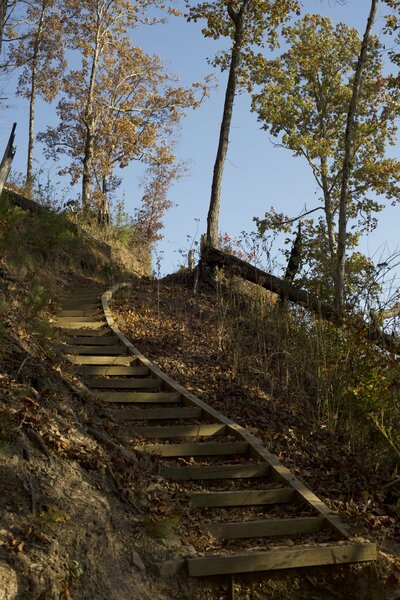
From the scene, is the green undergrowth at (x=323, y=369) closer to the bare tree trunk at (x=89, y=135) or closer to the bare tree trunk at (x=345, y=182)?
the bare tree trunk at (x=345, y=182)

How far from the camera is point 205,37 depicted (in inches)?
772

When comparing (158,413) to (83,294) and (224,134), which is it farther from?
(224,134)

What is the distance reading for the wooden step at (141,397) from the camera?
9.54m

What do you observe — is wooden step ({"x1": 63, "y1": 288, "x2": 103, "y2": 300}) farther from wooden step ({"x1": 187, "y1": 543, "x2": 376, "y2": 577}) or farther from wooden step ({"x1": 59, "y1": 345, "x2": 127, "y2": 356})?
wooden step ({"x1": 187, "y1": 543, "x2": 376, "y2": 577})

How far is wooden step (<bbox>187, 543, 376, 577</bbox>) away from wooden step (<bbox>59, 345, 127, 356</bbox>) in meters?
5.44

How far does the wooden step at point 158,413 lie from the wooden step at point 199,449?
951 mm

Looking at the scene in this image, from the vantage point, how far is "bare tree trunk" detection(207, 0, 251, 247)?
1819 cm

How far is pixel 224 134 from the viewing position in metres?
18.5

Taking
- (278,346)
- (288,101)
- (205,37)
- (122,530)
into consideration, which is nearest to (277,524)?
(122,530)

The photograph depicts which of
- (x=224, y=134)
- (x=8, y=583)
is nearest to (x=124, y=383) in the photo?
(x=8, y=583)

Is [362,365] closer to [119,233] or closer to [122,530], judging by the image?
[122,530]

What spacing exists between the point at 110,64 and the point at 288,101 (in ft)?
28.6

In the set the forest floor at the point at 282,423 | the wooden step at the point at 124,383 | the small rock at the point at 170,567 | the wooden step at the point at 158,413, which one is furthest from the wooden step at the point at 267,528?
the wooden step at the point at 124,383

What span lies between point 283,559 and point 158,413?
348 centimetres
